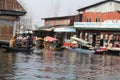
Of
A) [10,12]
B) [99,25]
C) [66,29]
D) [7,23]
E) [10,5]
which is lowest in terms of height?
[66,29]

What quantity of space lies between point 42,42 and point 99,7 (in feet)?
36.3

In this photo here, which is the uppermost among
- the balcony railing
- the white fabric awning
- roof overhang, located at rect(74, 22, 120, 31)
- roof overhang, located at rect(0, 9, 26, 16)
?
the balcony railing

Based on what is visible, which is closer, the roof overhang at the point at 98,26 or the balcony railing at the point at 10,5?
the balcony railing at the point at 10,5

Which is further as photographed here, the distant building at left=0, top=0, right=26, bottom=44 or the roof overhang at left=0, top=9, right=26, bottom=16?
the roof overhang at left=0, top=9, right=26, bottom=16

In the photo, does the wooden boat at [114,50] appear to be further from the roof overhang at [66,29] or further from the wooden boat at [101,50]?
the roof overhang at [66,29]

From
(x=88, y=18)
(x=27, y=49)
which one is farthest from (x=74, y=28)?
(x=27, y=49)

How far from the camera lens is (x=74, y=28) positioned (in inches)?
2304

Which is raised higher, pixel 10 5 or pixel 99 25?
pixel 10 5

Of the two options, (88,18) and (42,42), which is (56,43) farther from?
(88,18)

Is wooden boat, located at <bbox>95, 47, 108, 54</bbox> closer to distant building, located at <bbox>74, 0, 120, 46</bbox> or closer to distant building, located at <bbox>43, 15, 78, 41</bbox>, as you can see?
distant building, located at <bbox>74, 0, 120, 46</bbox>

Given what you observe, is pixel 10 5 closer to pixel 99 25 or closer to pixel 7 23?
pixel 7 23

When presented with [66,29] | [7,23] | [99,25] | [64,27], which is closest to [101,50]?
[99,25]

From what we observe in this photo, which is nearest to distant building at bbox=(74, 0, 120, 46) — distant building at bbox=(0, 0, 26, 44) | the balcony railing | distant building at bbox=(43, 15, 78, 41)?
distant building at bbox=(43, 15, 78, 41)

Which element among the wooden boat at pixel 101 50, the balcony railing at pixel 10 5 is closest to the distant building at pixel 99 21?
the wooden boat at pixel 101 50
